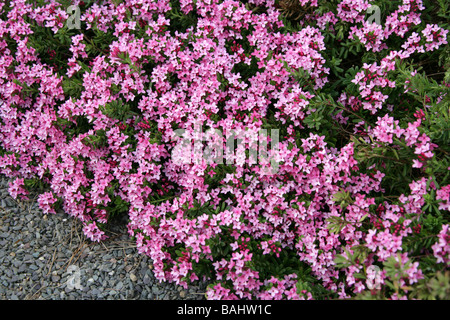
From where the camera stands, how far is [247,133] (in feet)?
11.5

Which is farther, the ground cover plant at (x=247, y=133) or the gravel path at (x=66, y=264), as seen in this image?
the gravel path at (x=66, y=264)

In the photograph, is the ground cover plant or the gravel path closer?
the ground cover plant

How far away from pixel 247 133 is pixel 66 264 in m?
2.06

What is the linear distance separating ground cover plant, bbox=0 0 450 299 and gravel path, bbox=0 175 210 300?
7.0 inches

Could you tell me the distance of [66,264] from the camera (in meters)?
3.70

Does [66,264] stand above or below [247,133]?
below

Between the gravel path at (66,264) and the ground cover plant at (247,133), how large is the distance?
18 cm

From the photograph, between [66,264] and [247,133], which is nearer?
[247,133]

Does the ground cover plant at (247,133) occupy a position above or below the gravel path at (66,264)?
above

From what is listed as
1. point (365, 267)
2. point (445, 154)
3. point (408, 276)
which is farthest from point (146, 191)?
point (445, 154)

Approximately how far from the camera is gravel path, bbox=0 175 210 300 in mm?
3482

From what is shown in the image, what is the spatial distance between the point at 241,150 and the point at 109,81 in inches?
59.6

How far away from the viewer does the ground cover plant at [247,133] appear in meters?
3.04
